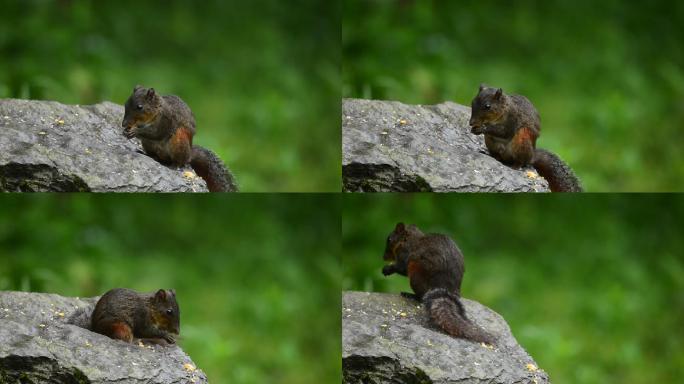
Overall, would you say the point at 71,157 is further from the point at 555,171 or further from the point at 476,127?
the point at 555,171

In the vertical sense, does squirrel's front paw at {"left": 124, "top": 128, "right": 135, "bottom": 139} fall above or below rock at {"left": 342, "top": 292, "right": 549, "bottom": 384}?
above

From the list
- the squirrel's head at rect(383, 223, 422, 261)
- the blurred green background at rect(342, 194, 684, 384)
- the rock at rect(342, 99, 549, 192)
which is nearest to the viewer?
the rock at rect(342, 99, 549, 192)

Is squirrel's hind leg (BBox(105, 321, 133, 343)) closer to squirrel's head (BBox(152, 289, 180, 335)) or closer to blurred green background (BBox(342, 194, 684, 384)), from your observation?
squirrel's head (BBox(152, 289, 180, 335))

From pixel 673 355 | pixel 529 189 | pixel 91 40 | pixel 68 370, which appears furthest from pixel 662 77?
pixel 68 370

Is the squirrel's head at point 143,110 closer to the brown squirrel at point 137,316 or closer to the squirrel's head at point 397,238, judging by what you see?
the brown squirrel at point 137,316

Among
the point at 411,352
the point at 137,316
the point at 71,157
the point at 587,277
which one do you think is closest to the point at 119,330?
the point at 137,316

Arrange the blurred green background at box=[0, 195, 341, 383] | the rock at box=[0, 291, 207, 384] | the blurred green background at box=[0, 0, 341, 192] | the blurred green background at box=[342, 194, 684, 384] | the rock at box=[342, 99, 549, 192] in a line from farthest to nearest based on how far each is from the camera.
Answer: the blurred green background at box=[342, 194, 684, 384] < the blurred green background at box=[0, 195, 341, 383] < the blurred green background at box=[0, 0, 341, 192] < the rock at box=[342, 99, 549, 192] < the rock at box=[0, 291, 207, 384]

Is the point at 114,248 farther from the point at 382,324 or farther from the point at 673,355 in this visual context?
the point at 673,355

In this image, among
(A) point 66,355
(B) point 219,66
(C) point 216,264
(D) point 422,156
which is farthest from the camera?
(C) point 216,264

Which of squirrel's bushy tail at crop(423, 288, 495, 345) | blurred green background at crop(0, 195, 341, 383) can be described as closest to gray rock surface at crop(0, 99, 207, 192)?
blurred green background at crop(0, 195, 341, 383)
